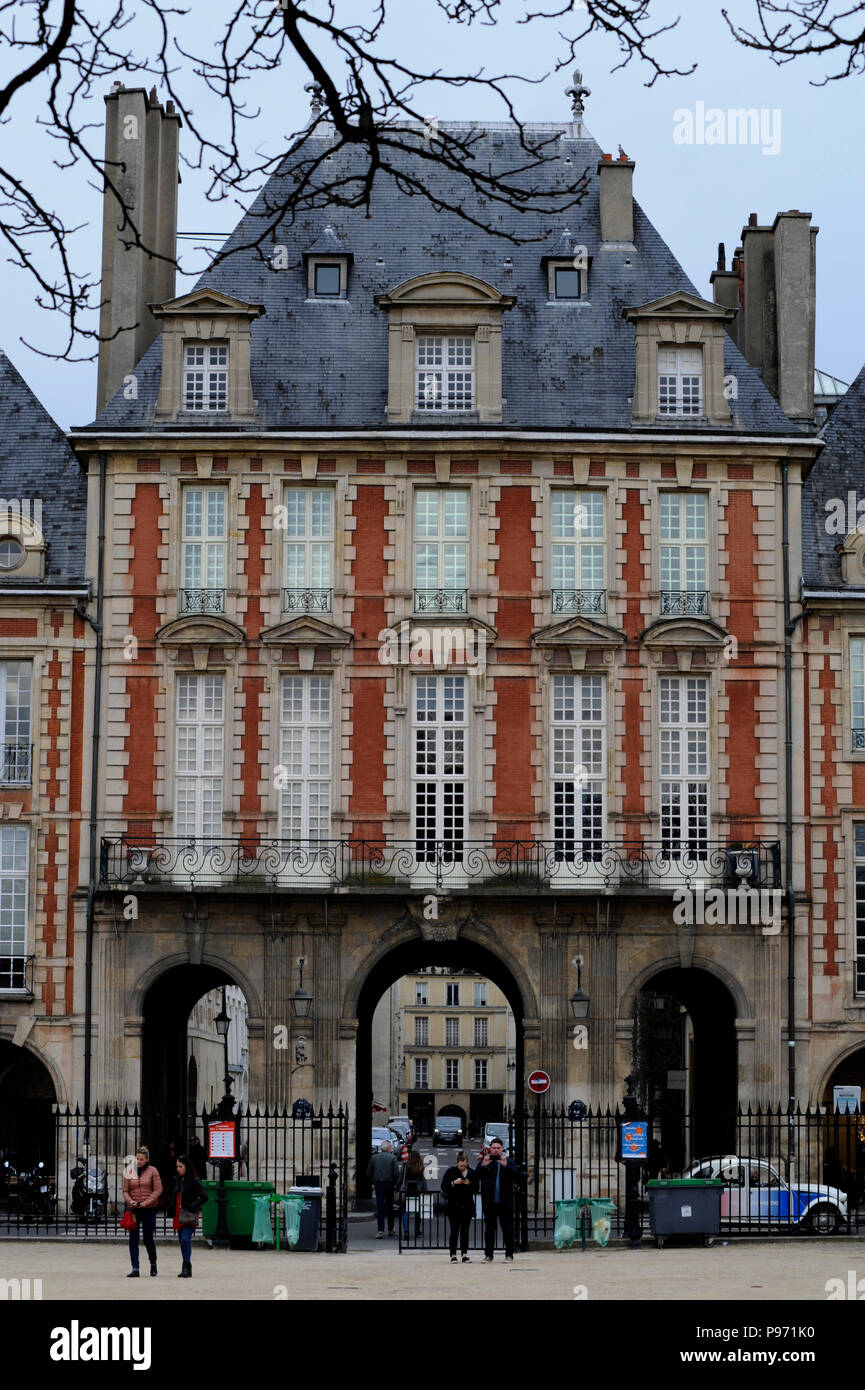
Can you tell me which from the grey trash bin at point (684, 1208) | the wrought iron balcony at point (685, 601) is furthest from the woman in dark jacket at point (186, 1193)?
the wrought iron balcony at point (685, 601)

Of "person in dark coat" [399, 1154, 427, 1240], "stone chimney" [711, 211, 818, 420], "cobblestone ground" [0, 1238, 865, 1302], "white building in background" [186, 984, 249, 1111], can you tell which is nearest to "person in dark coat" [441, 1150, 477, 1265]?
"cobblestone ground" [0, 1238, 865, 1302]

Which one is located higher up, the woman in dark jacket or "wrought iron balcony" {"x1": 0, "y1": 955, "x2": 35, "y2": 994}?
"wrought iron balcony" {"x1": 0, "y1": 955, "x2": 35, "y2": 994}

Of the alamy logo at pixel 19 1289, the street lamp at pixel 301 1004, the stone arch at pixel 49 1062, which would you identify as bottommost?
the alamy logo at pixel 19 1289

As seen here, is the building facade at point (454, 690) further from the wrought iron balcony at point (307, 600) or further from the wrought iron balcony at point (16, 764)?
the wrought iron balcony at point (16, 764)

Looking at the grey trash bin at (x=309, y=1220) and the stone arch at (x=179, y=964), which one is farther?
the stone arch at (x=179, y=964)

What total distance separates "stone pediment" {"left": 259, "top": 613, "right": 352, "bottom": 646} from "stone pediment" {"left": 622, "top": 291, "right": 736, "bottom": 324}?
26.3ft

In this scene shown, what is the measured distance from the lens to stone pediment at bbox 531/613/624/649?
40719mm

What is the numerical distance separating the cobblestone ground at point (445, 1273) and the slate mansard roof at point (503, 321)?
16.4m

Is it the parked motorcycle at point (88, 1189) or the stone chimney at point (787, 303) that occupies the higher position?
the stone chimney at point (787, 303)

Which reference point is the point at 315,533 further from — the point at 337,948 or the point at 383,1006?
the point at 383,1006

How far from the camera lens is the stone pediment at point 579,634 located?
134 ft

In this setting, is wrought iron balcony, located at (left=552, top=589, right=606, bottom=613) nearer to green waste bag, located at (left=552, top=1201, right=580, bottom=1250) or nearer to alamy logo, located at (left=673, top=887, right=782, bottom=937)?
alamy logo, located at (left=673, top=887, right=782, bottom=937)

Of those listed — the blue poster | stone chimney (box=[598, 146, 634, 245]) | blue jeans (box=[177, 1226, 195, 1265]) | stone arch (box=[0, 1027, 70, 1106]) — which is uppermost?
stone chimney (box=[598, 146, 634, 245])
